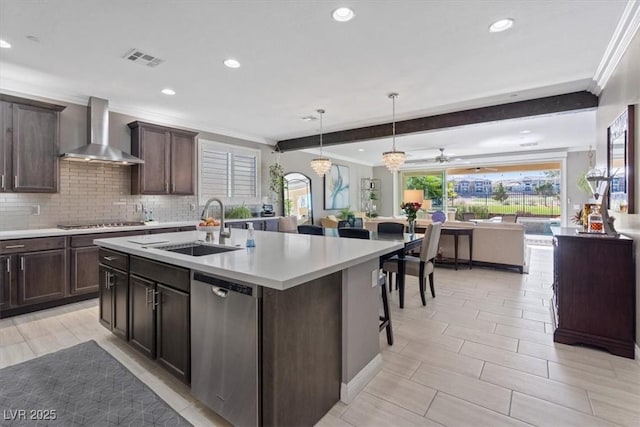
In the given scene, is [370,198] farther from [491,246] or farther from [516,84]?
[516,84]

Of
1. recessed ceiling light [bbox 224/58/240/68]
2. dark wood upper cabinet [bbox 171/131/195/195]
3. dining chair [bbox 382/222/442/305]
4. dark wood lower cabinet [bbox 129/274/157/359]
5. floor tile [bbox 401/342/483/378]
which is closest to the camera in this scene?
dark wood lower cabinet [bbox 129/274/157/359]

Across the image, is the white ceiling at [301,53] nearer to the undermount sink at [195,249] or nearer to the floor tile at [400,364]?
the undermount sink at [195,249]

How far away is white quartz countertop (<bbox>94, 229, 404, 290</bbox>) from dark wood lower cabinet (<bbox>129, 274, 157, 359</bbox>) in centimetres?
25

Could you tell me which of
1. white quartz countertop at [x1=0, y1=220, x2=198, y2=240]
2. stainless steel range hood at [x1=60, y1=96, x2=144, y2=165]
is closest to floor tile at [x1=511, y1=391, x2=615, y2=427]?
white quartz countertop at [x1=0, y1=220, x2=198, y2=240]

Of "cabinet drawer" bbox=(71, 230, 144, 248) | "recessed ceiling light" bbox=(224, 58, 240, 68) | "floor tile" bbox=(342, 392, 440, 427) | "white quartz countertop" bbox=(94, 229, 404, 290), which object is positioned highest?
"recessed ceiling light" bbox=(224, 58, 240, 68)

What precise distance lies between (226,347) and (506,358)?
229 centimetres

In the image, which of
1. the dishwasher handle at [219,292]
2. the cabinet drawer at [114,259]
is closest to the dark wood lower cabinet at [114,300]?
the cabinet drawer at [114,259]

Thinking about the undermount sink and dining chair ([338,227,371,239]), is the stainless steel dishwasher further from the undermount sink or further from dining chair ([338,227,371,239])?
dining chair ([338,227,371,239])

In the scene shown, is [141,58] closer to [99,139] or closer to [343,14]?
[99,139]

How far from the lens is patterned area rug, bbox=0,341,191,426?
1.82 m

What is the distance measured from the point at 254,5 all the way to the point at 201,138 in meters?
4.01

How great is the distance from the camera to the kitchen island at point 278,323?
4.99 feet

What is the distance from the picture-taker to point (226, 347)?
168cm

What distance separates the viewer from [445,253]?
596 centimetres
